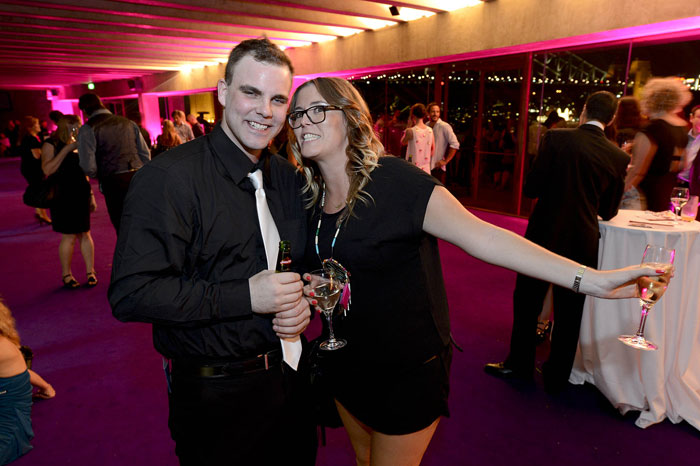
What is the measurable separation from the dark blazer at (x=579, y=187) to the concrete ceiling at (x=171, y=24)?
3849mm

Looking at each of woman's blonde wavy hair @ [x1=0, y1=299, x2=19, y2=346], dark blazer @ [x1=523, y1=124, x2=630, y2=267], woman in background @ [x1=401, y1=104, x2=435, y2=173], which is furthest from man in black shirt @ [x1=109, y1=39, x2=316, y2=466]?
woman in background @ [x1=401, y1=104, x2=435, y2=173]

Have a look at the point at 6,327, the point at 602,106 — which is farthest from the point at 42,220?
the point at 602,106

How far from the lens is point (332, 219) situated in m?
1.57

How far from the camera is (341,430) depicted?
256 cm

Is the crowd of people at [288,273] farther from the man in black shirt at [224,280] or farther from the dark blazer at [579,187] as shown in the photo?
the dark blazer at [579,187]

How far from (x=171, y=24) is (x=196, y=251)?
8137mm

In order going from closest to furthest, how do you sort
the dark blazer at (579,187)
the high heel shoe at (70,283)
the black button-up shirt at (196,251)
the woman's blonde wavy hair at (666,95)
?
the black button-up shirt at (196,251)
the dark blazer at (579,187)
the woman's blonde wavy hair at (666,95)
the high heel shoe at (70,283)

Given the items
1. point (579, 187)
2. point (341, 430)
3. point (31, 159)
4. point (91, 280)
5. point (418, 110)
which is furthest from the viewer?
point (418, 110)

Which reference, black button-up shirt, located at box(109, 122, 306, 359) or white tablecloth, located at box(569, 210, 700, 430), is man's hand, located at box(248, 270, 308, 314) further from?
white tablecloth, located at box(569, 210, 700, 430)

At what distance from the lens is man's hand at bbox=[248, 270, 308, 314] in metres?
1.23

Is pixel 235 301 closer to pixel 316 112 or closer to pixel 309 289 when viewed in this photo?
pixel 309 289

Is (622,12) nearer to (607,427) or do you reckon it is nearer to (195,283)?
(607,427)

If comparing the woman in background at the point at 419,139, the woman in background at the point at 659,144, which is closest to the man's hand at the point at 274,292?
the woman in background at the point at 659,144

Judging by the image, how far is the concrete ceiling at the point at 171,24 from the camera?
21.4 feet
